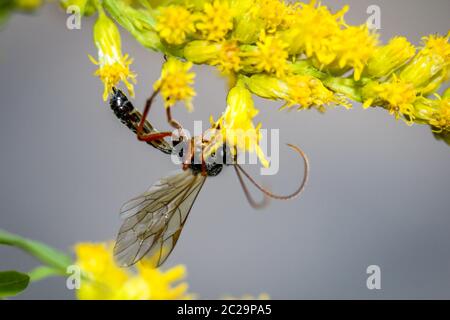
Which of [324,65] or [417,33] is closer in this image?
[324,65]

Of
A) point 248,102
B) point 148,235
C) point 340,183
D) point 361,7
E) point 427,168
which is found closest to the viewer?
point 248,102

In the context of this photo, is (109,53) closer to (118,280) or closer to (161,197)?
(161,197)

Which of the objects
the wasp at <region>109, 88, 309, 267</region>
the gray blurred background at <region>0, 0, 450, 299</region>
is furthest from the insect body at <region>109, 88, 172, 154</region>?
the gray blurred background at <region>0, 0, 450, 299</region>

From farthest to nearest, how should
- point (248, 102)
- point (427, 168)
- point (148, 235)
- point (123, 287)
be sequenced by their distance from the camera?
point (427, 168) → point (123, 287) → point (148, 235) → point (248, 102)

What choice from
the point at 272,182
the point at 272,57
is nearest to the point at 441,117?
the point at 272,57

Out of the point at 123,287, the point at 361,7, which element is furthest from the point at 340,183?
the point at 123,287
